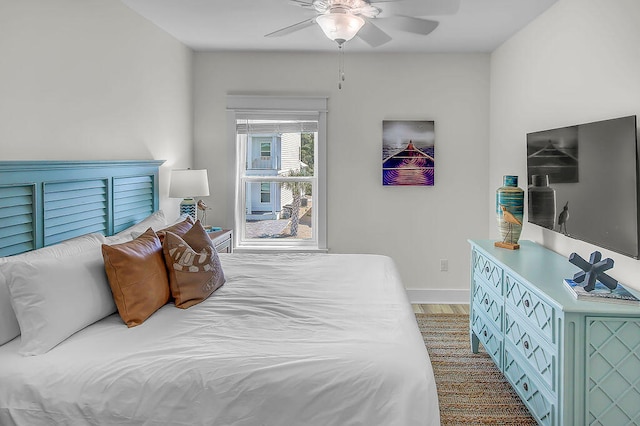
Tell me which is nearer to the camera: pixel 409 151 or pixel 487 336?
pixel 487 336

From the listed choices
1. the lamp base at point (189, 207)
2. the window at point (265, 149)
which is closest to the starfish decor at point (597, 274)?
the lamp base at point (189, 207)

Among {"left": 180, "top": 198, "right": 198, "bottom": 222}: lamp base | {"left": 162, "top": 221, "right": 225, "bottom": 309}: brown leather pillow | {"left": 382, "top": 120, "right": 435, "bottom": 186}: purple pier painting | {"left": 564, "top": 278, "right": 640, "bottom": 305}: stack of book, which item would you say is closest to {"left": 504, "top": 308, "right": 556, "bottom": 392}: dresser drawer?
{"left": 564, "top": 278, "right": 640, "bottom": 305}: stack of book

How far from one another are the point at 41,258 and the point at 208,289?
816 mm

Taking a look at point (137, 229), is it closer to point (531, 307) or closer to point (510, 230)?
point (531, 307)

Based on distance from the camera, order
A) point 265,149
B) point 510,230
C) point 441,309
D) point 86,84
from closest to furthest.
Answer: point 86,84 < point 510,230 < point 441,309 < point 265,149

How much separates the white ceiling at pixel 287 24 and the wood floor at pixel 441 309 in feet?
8.35

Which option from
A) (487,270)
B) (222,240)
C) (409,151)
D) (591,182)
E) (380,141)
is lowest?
(487,270)

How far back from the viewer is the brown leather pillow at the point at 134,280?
7.01ft

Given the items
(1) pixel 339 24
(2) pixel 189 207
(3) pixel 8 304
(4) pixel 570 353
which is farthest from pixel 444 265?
(3) pixel 8 304

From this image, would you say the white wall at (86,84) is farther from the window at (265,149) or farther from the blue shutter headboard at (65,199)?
the window at (265,149)

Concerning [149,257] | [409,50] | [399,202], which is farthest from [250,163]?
[149,257]

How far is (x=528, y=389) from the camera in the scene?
7.97ft

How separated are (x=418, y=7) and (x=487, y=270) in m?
1.82

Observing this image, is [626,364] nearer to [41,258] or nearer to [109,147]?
[41,258]
